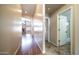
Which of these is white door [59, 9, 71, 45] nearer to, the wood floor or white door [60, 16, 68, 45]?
white door [60, 16, 68, 45]

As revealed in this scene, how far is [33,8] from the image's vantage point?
1.94 metres

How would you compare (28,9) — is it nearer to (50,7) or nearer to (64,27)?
(50,7)

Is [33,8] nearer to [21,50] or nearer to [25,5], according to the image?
[25,5]

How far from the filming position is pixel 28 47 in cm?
191

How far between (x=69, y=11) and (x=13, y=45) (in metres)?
1.07

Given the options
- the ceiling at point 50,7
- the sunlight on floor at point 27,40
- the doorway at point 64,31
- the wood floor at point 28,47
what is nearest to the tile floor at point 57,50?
the doorway at point 64,31

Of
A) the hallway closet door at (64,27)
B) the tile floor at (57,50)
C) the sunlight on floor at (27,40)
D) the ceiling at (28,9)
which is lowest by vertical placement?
the tile floor at (57,50)

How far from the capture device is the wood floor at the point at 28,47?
1.88 meters

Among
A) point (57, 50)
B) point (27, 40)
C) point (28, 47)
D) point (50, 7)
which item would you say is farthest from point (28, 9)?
point (57, 50)

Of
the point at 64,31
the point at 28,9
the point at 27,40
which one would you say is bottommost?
the point at 27,40

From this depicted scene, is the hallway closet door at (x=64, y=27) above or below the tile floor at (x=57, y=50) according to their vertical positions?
above

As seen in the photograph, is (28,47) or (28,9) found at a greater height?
(28,9)

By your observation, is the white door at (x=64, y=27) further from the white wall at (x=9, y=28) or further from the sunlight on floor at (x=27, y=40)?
the white wall at (x=9, y=28)
